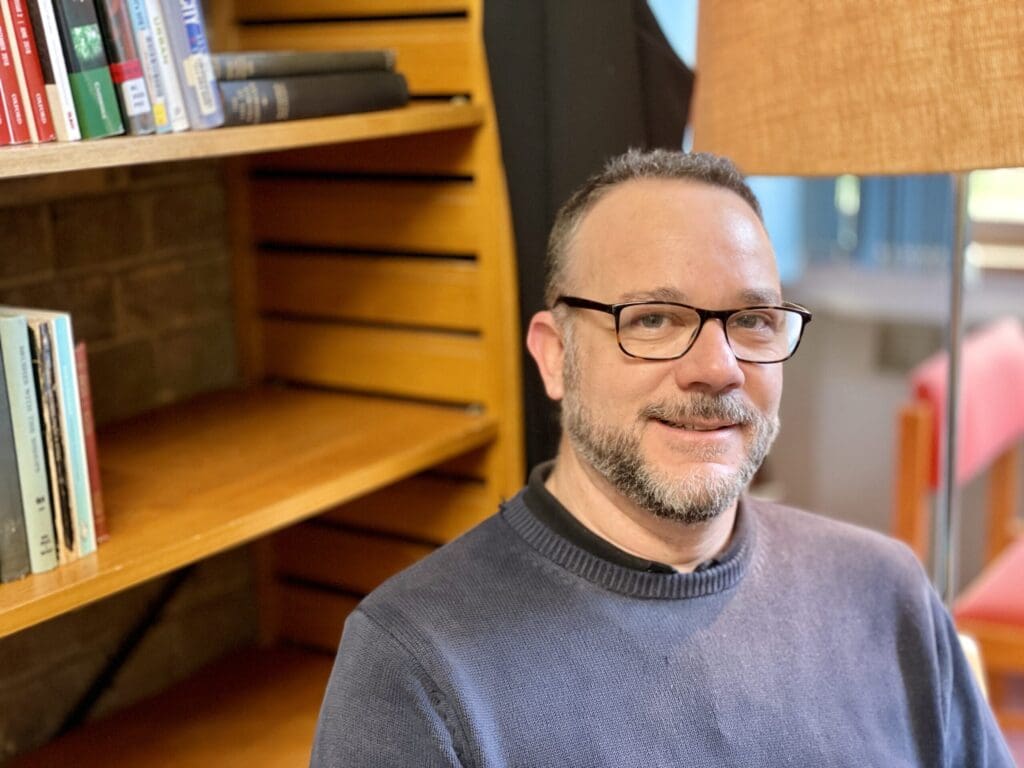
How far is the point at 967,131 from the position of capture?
1.10m

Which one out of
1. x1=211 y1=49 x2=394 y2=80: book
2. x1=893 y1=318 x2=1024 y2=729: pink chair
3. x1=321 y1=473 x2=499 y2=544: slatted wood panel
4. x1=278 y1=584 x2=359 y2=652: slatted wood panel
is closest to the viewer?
x1=211 y1=49 x2=394 y2=80: book

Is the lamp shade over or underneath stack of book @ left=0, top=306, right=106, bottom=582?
over

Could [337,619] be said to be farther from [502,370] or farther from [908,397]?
[908,397]

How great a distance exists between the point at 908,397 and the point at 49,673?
2183 millimetres

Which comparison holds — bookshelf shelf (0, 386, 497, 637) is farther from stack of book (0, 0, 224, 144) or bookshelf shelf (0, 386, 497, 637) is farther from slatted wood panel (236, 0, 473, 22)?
slatted wood panel (236, 0, 473, 22)

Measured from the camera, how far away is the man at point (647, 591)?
3.58ft

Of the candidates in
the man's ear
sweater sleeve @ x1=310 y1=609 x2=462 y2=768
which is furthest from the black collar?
sweater sleeve @ x1=310 y1=609 x2=462 y2=768

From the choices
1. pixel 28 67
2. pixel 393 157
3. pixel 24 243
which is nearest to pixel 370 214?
pixel 393 157

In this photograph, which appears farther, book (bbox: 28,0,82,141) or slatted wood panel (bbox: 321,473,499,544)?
slatted wood panel (bbox: 321,473,499,544)

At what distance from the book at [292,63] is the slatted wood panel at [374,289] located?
0.89 feet

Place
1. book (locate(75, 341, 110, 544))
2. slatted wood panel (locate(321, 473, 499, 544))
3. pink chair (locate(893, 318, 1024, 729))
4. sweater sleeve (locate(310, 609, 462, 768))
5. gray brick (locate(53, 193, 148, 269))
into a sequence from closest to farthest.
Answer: sweater sleeve (locate(310, 609, 462, 768))
book (locate(75, 341, 110, 544))
gray brick (locate(53, 193, 148, 269))
slatted wood panel (locate(321, 473, 499, 544))
pink chair (locate(893, 318, 1024, 729))

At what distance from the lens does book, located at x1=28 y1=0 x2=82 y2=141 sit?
1083mm

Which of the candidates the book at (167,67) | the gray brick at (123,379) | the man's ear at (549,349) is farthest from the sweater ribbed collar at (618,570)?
the gray brick at (123,379)

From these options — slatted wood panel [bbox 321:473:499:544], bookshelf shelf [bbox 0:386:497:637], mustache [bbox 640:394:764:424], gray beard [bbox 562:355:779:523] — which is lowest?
slatted wood panel [bbox 321:473:499:544]
